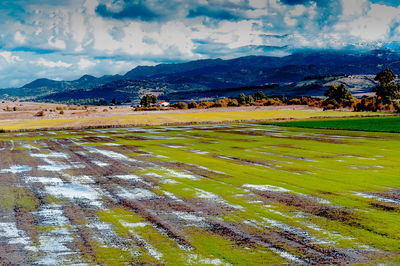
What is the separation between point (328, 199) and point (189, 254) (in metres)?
7.55

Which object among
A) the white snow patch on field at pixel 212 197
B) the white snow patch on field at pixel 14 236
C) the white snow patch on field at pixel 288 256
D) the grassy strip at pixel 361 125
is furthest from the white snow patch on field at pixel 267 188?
the grassy strip at pixel 361 125

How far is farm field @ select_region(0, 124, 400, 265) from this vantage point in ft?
31.5

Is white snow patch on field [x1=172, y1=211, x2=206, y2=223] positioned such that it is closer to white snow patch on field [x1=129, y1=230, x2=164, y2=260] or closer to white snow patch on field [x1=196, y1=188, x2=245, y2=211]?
white snow patch on field [x1=196, y1=188, x2=245, y2=211]

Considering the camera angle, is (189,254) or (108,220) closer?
(189,254)

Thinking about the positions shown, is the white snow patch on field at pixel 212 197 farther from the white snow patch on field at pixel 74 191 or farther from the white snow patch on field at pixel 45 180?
the white snow patch on field at pixel 45 180

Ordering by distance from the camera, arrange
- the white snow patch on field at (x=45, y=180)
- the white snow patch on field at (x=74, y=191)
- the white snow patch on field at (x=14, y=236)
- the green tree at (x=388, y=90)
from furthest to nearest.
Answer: the green tree at (x=388, y=90) → the white snow patch on field at (x=45, y=180) → the white snow patch on field at (x=74, y=191) → the white snow patch on field at (x=14, y=236)

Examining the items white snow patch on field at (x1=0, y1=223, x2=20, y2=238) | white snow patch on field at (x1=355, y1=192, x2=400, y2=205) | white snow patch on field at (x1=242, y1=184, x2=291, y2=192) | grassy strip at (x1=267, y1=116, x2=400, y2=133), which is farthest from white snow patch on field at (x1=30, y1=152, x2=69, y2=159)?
grassy strip at (x1=267, y1=116, x2=400, y2=133)

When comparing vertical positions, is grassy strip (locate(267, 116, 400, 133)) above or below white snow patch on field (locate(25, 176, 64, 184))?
below

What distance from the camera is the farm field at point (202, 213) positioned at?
961cm

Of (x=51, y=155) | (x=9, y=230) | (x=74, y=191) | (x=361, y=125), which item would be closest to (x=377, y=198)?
(x=74, y=191)

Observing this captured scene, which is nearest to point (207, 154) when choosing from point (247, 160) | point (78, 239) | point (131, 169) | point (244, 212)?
point (247, 160)

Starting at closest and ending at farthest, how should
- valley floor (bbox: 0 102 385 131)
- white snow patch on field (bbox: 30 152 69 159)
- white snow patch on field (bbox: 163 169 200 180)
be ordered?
1. white snow patch on field (bbox: 163 169 200 180)
2. white snow patch on field (bbox: 30 152 69 159)
3. valley floor (bbox: 0 102 385 131)

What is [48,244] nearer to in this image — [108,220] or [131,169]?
[108,220]

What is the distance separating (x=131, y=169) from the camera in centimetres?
2278
